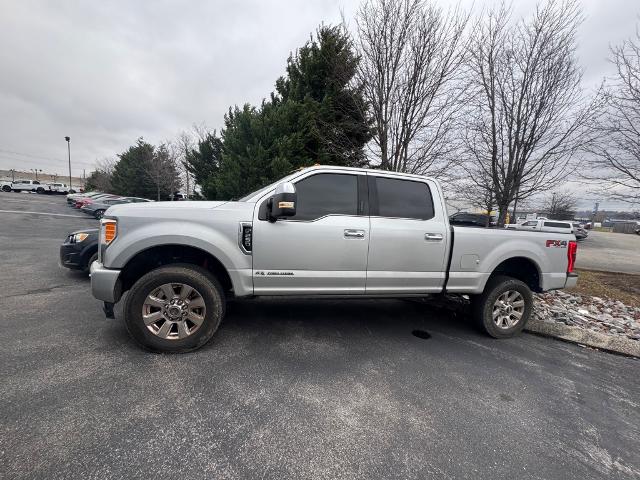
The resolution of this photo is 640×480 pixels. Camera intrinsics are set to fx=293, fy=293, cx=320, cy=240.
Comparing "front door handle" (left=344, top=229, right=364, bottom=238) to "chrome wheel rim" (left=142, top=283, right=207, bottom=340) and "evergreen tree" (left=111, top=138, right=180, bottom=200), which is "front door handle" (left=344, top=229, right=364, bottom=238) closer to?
"chrome wheel rim" (left=142, top=283, right=207, bottom=340)

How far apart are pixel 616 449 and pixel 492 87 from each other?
7863mm

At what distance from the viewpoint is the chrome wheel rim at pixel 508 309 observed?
3938 millimetres

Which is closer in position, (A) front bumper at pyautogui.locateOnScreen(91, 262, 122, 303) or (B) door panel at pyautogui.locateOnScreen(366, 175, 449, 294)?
(A) front bumper at pyautogui.locateOnScreen(91, 262, 122, 303)

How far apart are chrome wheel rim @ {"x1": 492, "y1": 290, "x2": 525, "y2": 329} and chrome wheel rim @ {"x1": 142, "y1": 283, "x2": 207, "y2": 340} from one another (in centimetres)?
371

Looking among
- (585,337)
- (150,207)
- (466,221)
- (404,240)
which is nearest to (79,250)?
(150,207)

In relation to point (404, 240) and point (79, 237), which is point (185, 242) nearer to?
point (404, 240)

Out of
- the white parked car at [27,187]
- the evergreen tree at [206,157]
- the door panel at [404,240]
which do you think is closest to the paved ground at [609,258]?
the door panel at [404,240]

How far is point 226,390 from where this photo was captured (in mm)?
2488

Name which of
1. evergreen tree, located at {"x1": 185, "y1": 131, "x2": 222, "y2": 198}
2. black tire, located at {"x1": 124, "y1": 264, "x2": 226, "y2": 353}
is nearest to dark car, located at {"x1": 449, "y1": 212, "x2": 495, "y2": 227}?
black tire, located at {"x1": 124, "y1": 264, "x2": 226, "y2": 353}

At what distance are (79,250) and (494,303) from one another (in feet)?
22.4

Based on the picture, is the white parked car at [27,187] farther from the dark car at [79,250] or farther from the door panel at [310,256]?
the door panel at [310,256]

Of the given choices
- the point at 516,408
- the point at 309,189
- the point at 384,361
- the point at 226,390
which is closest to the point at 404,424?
the point at 384,361

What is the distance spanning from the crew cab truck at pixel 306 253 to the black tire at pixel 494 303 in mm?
14

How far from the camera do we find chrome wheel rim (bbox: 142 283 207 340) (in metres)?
2.96
